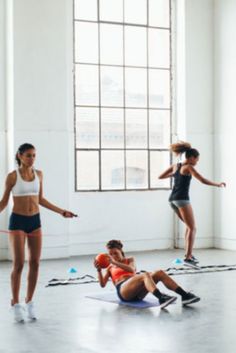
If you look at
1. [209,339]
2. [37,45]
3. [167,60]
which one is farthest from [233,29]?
[209,339]

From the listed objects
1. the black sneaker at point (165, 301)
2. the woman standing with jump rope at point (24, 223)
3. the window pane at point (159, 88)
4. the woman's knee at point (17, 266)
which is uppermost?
the window pane at point (159, 88)

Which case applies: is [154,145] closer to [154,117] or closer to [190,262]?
[154,117]

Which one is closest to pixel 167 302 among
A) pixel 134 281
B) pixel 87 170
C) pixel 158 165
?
pixel 134 281

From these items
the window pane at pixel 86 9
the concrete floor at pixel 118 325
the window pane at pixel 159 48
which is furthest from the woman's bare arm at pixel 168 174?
the window pane at pixel 86 9

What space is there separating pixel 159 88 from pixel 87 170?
1958 millimetres

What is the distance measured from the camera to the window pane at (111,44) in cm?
1197

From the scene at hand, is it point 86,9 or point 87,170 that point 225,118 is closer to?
point 87,170

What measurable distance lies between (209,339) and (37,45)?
6494 millimetres

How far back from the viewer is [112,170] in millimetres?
12008

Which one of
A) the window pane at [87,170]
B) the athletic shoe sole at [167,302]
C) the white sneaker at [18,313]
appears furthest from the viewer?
the window pane at [87,170]

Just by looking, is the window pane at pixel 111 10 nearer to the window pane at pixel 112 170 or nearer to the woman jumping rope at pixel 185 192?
the window pane at pixel 112 170

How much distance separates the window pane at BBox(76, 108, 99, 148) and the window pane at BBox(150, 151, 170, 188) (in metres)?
1.09

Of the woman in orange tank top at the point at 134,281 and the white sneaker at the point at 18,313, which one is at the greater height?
the woman in orange tank top at the point at 134,281

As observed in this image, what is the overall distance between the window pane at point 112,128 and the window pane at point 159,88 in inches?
27.5
